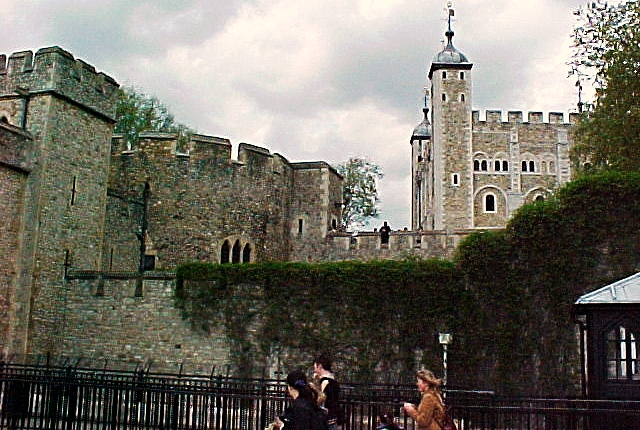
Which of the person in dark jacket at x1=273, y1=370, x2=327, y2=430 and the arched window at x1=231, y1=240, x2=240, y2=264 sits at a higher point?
the arched window at x1=231, y1=240, x2=240, y2=264

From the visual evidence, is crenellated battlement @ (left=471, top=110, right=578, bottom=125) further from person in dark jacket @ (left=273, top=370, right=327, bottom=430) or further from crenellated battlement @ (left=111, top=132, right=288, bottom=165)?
person in dark jacket @ (left=273, top=370, right=327, bottom=430)

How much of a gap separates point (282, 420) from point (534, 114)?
4749 centimetres

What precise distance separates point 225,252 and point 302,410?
18.7m

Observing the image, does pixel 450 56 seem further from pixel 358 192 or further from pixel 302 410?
pixel 302 410

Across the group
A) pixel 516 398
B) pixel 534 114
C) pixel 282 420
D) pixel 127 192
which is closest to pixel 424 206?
pixel 534 114

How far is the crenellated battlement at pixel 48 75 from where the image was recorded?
19266 millimetres

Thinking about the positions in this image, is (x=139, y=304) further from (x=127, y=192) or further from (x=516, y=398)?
(x=516, y=398)

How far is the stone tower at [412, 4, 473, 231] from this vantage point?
4853 centimetres

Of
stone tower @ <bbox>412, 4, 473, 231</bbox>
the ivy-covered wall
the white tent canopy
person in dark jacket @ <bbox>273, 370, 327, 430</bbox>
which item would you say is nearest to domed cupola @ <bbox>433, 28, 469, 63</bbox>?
stone tower @ <bbox>412, 4, 473, 231</bbox>

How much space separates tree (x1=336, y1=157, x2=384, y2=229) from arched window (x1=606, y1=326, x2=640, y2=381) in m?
31.6

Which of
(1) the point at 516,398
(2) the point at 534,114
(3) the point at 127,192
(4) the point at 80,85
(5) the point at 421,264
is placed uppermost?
(2) the point at 534,114

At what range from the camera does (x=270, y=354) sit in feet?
62.1

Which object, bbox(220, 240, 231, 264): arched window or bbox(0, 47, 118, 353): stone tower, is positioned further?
bbox(220, 240, 231, 264): arched window

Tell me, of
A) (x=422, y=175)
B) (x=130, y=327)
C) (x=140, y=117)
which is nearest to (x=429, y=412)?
(x=130, y=327)
